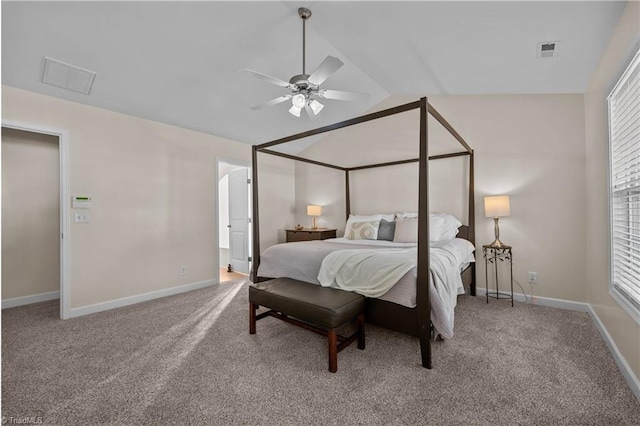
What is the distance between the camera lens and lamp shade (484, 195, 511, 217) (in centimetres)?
346

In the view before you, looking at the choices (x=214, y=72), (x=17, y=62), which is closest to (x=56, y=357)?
(x=17, y=62)

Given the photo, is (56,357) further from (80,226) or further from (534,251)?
(534,251)

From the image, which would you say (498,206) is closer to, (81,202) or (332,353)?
(332,353)

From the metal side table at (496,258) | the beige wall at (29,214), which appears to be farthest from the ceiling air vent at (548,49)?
the beige wall at (29,214)

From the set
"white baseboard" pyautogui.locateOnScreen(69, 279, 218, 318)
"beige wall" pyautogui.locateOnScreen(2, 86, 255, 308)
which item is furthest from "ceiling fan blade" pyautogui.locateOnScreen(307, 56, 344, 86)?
"white baseboard" pyautogui.locateOnScreen(69, 279, 218, 318)

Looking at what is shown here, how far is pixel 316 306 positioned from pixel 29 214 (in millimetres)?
4101

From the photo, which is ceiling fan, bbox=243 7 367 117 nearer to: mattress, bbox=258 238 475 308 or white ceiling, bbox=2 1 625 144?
white ceiling, bbox=2 1 625 144

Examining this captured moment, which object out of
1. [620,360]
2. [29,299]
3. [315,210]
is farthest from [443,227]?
[29,299]

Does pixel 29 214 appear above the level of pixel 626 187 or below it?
below

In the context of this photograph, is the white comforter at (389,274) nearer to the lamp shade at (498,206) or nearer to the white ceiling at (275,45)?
the lamp shade at (498,206)

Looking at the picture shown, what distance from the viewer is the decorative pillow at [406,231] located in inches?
147

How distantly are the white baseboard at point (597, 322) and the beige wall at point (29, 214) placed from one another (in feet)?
18.8

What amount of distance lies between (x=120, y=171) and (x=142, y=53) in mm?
1466
